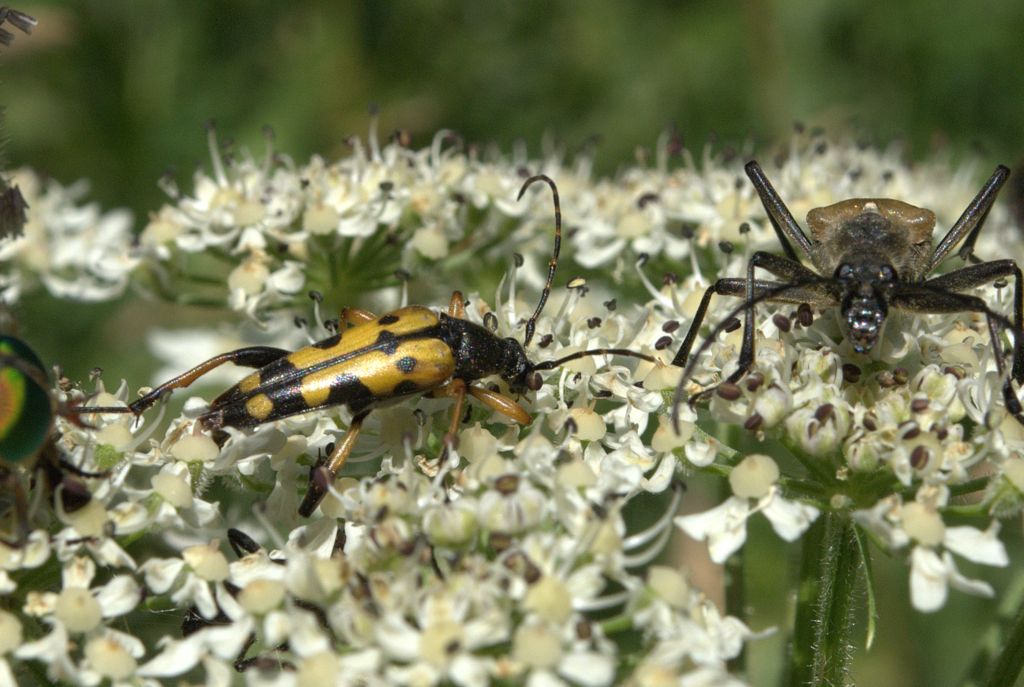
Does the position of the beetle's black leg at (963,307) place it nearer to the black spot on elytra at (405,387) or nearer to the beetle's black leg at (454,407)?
the beetle's black leg at (454,407)

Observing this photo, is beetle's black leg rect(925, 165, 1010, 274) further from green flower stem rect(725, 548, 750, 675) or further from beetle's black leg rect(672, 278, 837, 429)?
green flower stem rect(725, 548, 750, 675)

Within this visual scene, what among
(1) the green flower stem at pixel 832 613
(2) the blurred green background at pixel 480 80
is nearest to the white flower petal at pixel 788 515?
(1) the green flower stem at pixel 832 613

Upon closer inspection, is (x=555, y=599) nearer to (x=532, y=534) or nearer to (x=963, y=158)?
(x=532, y=534)

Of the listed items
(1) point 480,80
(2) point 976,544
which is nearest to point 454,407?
(2) point 976,544

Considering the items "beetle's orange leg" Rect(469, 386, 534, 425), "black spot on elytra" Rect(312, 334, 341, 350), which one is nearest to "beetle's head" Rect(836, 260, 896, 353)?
"beetle's orange leg" Rect(469, 386, 534, 425)

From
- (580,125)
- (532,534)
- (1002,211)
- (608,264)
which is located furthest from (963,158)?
(532,534)

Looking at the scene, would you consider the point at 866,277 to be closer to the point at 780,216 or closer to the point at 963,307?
the point at 963,307
